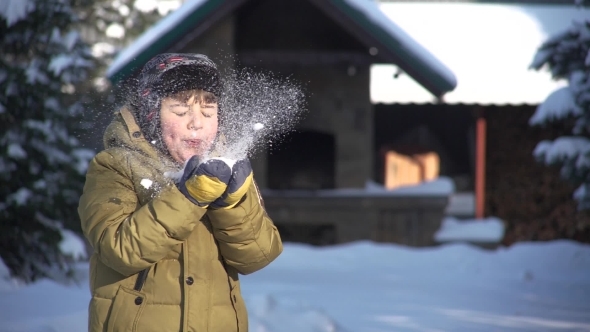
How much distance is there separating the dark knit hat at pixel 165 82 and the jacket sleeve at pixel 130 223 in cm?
17

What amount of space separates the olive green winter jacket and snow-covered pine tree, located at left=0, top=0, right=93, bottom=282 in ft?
18.5

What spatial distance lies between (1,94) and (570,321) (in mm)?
6002

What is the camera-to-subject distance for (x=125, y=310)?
275 cm

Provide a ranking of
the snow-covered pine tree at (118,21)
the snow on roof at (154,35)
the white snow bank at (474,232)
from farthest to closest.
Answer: the snow-covered pine tree at (118,21) < the white snow bank at (474,232) < the snow on roof at (154,35)

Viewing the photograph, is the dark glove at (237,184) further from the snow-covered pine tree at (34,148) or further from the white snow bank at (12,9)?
the white snow bank at (12,9)

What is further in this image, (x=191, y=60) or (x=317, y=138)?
(x=317, y=138)

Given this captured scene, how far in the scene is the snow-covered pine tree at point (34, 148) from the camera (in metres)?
8.17

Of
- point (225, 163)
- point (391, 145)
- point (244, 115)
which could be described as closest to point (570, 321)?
point (244, 115)

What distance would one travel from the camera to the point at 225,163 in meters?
2.51

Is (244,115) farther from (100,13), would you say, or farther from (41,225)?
(100,13)

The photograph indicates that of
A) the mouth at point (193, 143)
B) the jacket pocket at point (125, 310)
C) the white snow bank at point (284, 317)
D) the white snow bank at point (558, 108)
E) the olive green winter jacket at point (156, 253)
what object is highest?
the white snow bank at point (558, 108)

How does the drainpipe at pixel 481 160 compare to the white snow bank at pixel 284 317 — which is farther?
the drainpipe at pixel 481 160

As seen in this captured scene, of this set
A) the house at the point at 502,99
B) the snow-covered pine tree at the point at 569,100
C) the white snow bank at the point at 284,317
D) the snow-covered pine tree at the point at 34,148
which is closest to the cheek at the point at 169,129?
the white snow bank at the point at 284,317

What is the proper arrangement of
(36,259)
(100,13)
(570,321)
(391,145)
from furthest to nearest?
(391,145) → (100,13) → (36,259) → (570,321)
